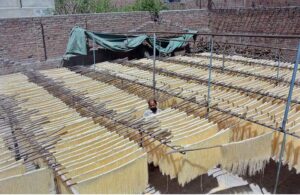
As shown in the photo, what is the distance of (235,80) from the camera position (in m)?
8.63

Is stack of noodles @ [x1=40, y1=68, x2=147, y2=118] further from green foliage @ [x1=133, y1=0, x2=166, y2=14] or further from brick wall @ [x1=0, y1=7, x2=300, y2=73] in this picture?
green foliage @ [x1=133, y1=0, x2=166, y2=14]

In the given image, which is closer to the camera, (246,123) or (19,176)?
(19,176)

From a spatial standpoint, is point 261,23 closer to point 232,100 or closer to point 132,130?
point 232,100

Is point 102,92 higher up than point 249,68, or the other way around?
point 249,68

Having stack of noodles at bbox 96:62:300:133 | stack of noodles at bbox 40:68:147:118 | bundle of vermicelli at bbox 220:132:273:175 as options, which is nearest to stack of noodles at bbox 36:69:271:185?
bundle of vermicelli at bbox 220:132:273:175

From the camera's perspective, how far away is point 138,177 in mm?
4410

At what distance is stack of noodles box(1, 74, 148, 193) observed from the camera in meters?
4.09

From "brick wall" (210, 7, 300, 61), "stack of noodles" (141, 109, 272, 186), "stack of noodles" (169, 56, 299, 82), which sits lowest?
"stack of noodles" (141, 109, 272, 186)

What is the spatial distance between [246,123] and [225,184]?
4.55ft

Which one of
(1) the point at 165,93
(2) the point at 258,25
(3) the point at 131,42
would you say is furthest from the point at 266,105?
(2) the point at 258,25

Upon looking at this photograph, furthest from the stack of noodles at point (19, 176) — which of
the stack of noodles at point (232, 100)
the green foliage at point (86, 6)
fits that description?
the green foliage at point (86, 6)

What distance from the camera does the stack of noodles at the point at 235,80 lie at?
7481mm

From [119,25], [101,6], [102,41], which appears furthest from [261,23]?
[101,6]

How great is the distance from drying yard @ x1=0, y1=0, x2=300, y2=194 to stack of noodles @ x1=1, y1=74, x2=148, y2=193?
0.05ft
